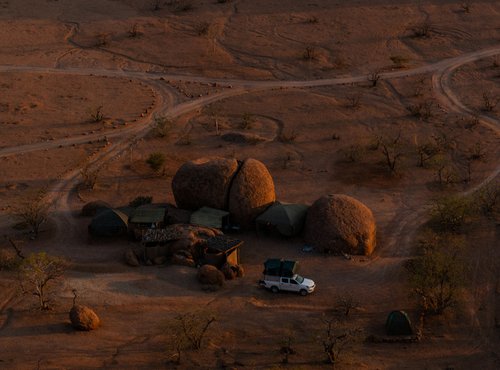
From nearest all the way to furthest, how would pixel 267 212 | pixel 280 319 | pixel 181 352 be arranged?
pixel 181 352
pixel 280 319
pixel 267 212

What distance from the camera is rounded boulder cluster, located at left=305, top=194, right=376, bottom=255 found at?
3250 cm

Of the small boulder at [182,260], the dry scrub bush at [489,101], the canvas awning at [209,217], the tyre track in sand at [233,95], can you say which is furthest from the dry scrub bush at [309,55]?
the small boulder at [182,260]

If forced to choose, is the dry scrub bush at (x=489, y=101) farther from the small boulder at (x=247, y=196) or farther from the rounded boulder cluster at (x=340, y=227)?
the small boulder at (x=247, y=196)

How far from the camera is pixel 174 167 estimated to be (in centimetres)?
4162

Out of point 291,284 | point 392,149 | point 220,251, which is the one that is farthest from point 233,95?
point 291,284

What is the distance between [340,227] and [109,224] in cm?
1084

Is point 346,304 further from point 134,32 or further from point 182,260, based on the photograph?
point 134,32

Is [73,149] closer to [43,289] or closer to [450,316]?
[43,289]

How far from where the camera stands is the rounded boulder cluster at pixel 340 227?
3250 cm

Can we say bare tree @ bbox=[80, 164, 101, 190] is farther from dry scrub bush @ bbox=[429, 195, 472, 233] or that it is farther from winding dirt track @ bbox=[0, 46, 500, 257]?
dry scrub bush @ bbox=[429, 195, 472, 233]

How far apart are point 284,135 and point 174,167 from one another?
26.9 feet

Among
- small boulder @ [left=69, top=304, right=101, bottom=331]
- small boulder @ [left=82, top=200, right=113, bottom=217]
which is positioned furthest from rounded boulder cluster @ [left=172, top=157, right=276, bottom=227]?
small boulder @ [left=69, top=304, right=101, bottom=331]

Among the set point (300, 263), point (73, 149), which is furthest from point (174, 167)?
point (300, 263)

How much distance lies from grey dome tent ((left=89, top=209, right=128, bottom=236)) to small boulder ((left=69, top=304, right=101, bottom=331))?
7575mm
